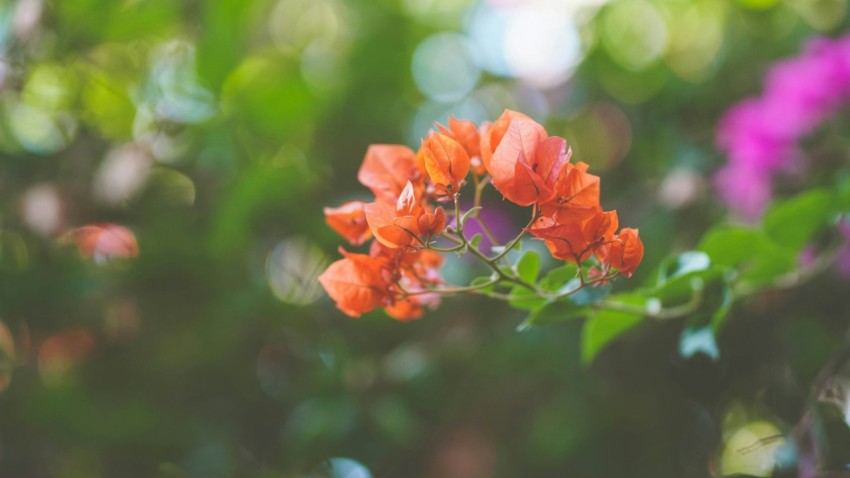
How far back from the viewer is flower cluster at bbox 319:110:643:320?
392 mm

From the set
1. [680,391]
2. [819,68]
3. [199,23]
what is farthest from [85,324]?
[819,68]

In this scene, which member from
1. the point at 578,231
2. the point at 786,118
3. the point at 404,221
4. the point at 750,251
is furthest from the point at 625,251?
the point at 786,118

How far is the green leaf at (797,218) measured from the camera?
2.08 ft

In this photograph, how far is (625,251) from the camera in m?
0.42

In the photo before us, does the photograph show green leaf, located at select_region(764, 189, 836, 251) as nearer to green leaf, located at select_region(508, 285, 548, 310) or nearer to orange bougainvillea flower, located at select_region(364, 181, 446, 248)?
green leaf, located at select_region(508, 285, 548, 310)

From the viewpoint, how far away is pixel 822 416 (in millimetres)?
676

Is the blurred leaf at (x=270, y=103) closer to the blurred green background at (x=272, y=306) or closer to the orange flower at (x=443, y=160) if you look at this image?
the blurred green background at (x=272, y=306)

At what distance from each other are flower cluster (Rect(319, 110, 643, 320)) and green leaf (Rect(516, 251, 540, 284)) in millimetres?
18

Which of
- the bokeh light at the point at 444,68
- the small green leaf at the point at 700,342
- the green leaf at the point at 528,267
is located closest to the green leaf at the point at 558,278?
the green leaf at the point at 528,267

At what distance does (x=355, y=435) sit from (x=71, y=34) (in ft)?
2.33

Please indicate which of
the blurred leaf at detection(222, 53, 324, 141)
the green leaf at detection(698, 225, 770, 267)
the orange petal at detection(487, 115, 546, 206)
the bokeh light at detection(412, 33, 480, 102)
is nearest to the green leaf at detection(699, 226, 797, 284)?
the green leaf at detection(698, 225, 770, 267)

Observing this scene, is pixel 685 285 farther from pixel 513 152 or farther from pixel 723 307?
pixel 513 152

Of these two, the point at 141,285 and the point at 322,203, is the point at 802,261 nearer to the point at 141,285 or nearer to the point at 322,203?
the point at 322,203

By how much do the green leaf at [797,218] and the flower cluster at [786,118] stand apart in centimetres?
32
